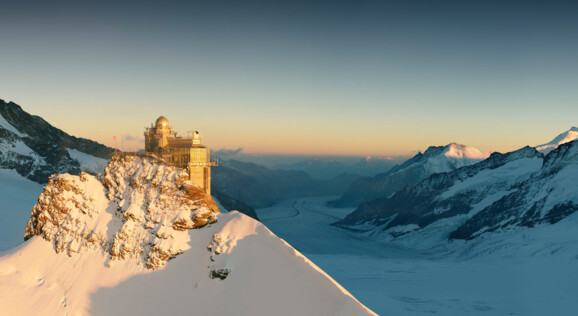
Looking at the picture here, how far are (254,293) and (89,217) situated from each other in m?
29.6

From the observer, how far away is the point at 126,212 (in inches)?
2424

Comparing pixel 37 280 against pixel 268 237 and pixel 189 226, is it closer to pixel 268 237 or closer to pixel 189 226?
pixel 189 226

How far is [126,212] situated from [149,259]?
8.53m

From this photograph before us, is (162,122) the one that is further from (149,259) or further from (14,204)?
(14,204)

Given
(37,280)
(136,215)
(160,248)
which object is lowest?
(37,280)

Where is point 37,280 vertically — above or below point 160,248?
below

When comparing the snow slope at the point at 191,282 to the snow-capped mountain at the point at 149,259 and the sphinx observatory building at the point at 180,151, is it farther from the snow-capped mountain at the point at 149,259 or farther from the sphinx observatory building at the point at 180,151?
the sphinx observatory building at the point at 180,151

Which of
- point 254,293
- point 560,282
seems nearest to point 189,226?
point 254,293

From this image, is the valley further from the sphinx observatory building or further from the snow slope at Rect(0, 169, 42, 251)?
the snow slope at Rect(0, 169, 42, 251)

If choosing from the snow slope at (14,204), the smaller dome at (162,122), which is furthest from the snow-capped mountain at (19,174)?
the smaller dome at (162,122)

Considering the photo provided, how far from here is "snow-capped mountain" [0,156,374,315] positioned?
51.8 meters

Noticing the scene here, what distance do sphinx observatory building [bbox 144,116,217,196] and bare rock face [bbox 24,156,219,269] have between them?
6.20m

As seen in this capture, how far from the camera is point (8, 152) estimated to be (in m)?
182

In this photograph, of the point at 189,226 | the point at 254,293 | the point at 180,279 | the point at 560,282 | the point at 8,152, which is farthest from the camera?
the point at 8,152
